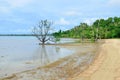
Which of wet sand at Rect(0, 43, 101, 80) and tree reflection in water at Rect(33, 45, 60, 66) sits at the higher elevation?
wet sand at Rect(0, 43, 101, 80)

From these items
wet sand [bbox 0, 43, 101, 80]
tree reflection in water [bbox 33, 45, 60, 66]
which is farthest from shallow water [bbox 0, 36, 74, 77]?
wet sand [bbox 0, 43, 101, 80]

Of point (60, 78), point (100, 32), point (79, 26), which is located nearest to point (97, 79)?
point (60, 78)

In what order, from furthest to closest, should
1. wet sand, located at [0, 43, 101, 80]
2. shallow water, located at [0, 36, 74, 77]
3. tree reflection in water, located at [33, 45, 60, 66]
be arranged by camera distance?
1. tree reflection in water, located at [33, 45, 60, 66]
2. shallow water, located at [0, 36, 74, 77]
3. wet sand, located at [0, 43, 101, 80]

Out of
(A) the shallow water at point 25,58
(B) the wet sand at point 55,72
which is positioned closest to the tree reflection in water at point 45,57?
(A) the shallow water at point 25,58

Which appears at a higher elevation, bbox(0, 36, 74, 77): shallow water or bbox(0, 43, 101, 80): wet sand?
bbox(0, 43, 101, 80): wet sand

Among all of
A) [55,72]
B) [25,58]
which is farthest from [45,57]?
[55,72]

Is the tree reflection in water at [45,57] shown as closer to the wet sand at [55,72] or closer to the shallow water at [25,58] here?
the shallow water at [25,58]

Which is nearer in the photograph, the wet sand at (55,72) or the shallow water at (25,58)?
the wet sand at (55,72)

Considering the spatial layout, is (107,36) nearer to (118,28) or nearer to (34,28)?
(118,28)

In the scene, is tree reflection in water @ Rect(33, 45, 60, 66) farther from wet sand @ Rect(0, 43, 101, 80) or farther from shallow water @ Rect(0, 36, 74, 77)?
wet sand @ Rect(0, 43, 101, 80)

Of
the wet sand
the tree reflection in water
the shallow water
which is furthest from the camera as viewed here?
the tree reflection in water

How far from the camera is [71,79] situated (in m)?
13.4

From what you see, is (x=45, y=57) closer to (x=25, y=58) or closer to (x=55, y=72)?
(x=25, y=58)

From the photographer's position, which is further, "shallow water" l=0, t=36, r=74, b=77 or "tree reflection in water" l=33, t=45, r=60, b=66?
"tree reflection in water" l=33, t=45, r=60, b=66
